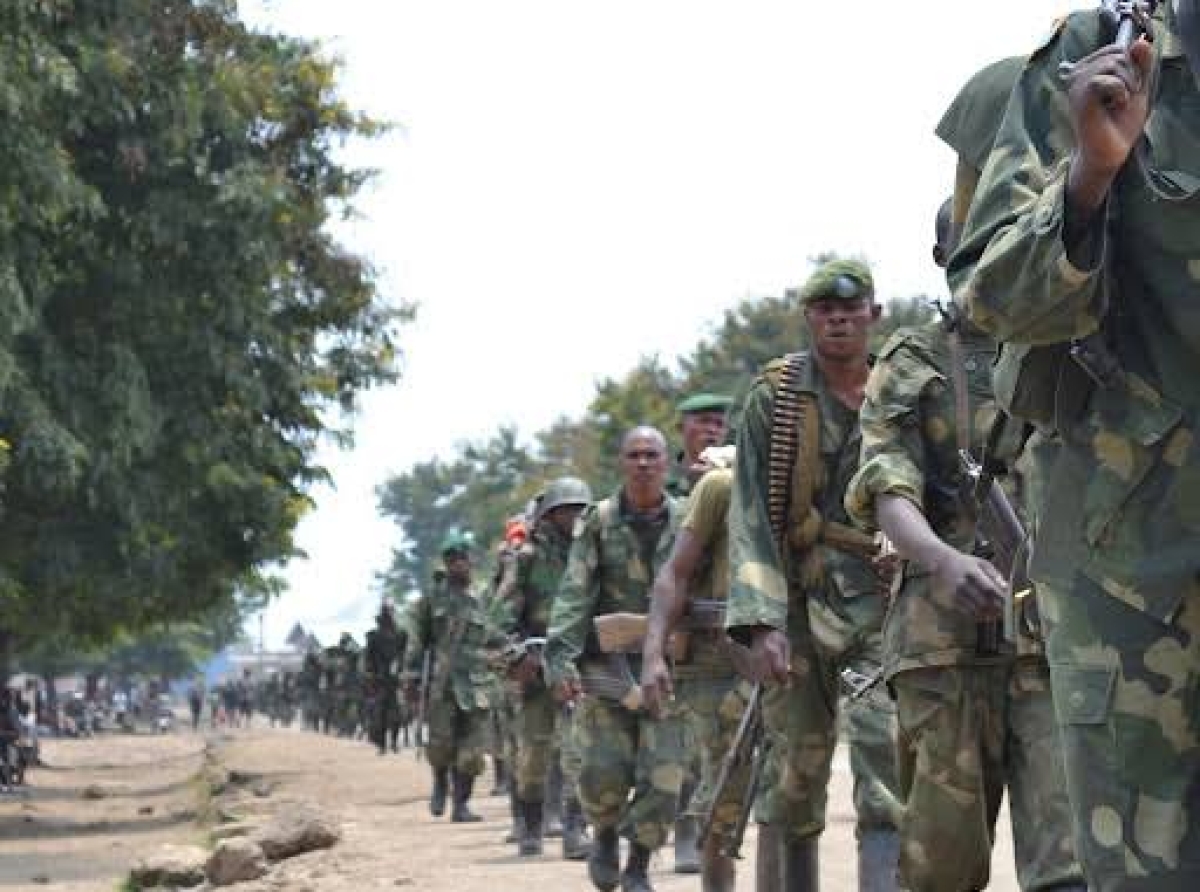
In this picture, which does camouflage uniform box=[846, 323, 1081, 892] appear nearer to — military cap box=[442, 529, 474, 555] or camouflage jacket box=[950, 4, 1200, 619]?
camouflage jacket box=[950, 4, 1200, 619]

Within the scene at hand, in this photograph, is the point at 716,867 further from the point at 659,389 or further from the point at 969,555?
the point at 659,389

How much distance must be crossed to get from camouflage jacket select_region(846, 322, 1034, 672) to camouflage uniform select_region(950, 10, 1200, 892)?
6.94 feet

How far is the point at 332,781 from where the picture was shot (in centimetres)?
3316

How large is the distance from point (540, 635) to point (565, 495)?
3.50 feet

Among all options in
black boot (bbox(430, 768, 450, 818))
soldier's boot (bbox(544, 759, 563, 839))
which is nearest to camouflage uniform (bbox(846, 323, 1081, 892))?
soldier's boot (bbox(544, 759, 563, 839))

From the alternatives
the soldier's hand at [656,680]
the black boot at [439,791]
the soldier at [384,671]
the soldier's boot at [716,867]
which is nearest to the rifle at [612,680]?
the soldier's hand at [656,680]

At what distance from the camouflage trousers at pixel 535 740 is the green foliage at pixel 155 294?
180 inches

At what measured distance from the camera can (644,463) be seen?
12.4 metres

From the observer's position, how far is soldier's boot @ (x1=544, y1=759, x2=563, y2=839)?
1939cm

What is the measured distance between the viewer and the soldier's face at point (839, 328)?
27.3ft

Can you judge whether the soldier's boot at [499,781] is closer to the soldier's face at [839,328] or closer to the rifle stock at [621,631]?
the rifle stock at [621,631]

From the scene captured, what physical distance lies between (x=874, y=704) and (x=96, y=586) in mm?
18899

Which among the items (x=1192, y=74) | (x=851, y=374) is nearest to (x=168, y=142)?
(x=851, y=374)

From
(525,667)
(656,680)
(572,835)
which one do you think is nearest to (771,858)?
(656,680)
